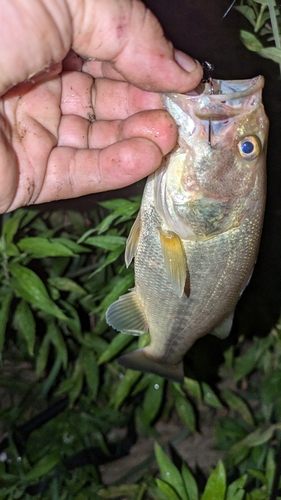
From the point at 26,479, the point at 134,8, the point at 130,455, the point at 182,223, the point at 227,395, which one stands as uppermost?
the point at 134,8

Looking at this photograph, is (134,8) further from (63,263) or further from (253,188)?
(63,263)

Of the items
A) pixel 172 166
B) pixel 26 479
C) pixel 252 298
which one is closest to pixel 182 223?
pixel 172 166

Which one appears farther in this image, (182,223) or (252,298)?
(252,298)

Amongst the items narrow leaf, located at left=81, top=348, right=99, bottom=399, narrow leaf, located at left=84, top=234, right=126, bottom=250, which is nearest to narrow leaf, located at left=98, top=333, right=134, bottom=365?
narrow leaf, located at left=81, top=348, right=99, bottom=399

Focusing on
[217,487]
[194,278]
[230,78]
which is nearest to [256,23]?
[230,78]

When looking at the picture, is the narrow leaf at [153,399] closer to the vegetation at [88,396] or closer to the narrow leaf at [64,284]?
the vegetation at [88,396]

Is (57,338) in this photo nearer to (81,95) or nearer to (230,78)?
(81,95)

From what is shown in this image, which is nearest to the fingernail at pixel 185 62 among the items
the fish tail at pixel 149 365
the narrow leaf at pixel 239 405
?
the fish tail at pixel 149 365

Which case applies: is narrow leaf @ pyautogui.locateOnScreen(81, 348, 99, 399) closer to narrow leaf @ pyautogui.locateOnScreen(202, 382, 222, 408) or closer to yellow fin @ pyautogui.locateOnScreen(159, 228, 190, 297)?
narrow leaf @ pyautogui.locateOnScreen(202, 382, 222, 408)
